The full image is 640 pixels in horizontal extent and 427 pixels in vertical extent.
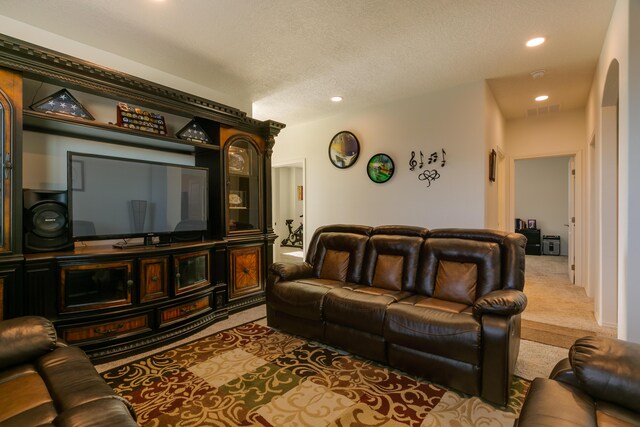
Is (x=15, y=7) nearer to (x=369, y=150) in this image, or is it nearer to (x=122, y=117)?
(x=122, y=117)

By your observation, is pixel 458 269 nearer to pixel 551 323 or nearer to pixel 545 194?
pixel 551 323

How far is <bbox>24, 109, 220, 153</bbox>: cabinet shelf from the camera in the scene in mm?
2516

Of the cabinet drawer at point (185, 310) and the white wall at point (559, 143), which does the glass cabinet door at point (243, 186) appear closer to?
the cabinet drawer at point (185, 310)

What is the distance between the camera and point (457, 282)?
8.58 feet

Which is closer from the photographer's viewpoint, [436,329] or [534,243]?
[436,329]

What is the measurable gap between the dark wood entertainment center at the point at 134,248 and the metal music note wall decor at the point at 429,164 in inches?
78.3

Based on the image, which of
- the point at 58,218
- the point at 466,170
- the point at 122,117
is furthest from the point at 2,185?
the point at 466,170

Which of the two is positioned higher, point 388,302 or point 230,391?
point 388,302

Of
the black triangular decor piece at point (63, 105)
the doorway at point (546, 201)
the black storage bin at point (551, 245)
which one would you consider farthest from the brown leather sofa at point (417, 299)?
the black storage bin at point (551, 245)

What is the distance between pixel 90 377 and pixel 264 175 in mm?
3106

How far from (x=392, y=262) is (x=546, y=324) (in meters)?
1.89

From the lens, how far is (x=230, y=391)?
214 centimetres

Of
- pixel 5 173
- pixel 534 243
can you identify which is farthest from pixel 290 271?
pixel 534 243

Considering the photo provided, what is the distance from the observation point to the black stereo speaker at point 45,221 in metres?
2.50
